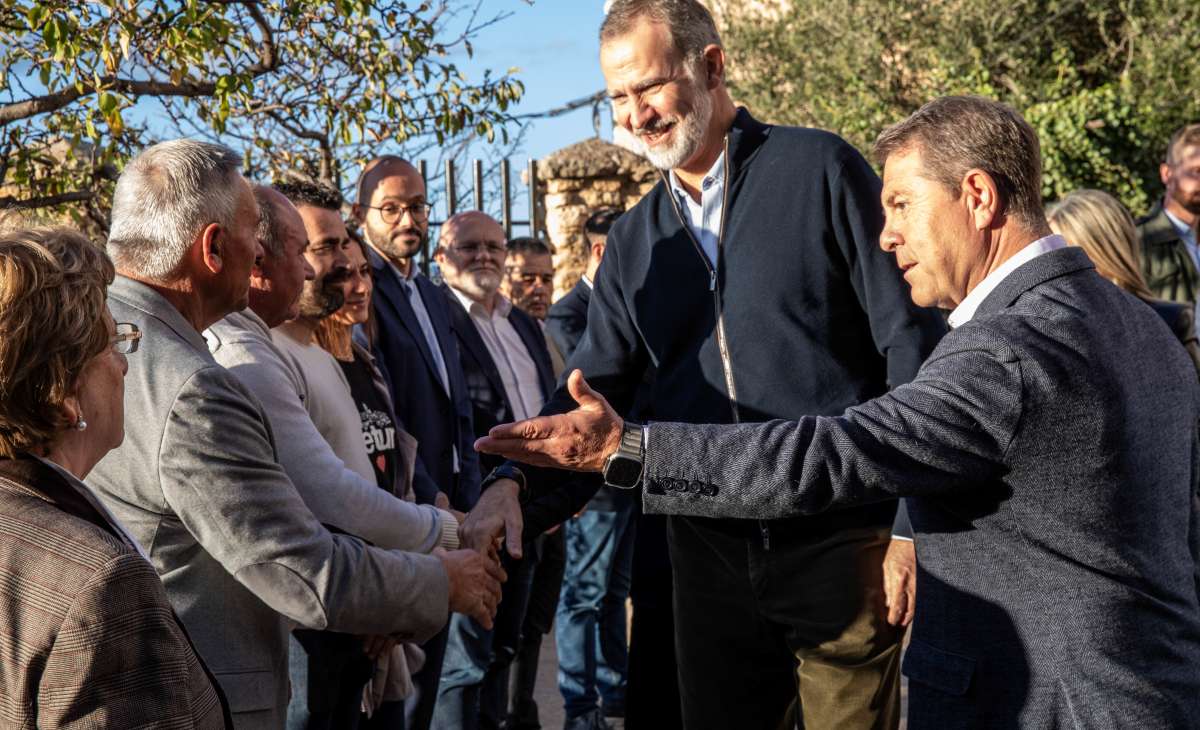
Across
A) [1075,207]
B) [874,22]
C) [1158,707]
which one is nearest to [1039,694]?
[1158,707]

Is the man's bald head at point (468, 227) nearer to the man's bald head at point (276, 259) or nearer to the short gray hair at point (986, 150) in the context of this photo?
the man's bald head at point (276, 259)

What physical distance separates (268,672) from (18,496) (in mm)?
979

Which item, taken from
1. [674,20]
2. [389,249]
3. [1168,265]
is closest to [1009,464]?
[674,20]

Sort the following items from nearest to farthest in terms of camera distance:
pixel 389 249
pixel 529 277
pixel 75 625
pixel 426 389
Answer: pixel 75 625 < pixel 426 389 < pixel 389 249 < pixel 529 277

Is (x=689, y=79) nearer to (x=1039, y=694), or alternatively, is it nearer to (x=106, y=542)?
(x=1039, y=694)

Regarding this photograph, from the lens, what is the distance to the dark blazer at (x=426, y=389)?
4.82m

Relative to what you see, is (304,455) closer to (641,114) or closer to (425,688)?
(641,114)

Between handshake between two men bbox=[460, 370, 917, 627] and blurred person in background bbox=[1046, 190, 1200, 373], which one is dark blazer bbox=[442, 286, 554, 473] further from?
handshake between two men bbox=[460, 370, 917, 627]

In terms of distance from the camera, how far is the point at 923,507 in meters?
2.34

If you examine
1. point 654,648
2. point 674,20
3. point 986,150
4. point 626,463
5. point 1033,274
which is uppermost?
point 674,20

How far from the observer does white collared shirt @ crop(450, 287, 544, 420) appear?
236 inches

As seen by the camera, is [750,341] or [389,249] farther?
[389,249]

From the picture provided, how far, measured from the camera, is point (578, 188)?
11.8m

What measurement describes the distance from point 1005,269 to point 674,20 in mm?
1351
